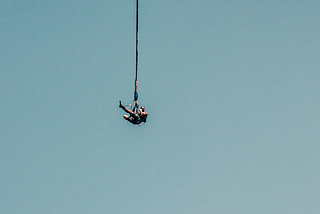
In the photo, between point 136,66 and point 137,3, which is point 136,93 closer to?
point 136,66

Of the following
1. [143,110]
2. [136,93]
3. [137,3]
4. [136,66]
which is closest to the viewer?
[137,3]

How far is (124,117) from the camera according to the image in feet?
82.5

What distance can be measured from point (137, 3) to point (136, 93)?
5165 mm

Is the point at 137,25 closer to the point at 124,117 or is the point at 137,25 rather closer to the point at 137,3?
the point at 137,3

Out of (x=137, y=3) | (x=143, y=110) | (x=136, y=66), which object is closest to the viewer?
(x=137, y=3)

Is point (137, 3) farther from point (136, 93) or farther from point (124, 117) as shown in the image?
point (124, 117)

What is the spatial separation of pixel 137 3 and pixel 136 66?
2.71 m

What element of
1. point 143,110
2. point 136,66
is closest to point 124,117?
point 143,110

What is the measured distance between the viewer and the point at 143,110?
84.2 ft

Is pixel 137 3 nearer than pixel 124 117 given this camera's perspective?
Result: Yes

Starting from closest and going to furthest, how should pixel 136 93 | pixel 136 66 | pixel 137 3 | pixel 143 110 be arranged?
pixel 137 3 < pixel 136 66 < pixel 136 93 < pixel 143 110

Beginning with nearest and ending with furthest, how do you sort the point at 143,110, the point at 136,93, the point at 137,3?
the point at 137,3, the point at 136,93, the point at 143,110

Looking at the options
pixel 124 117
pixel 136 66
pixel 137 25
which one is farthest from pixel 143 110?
pixel 137 25

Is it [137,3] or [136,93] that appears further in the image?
[136,93]
